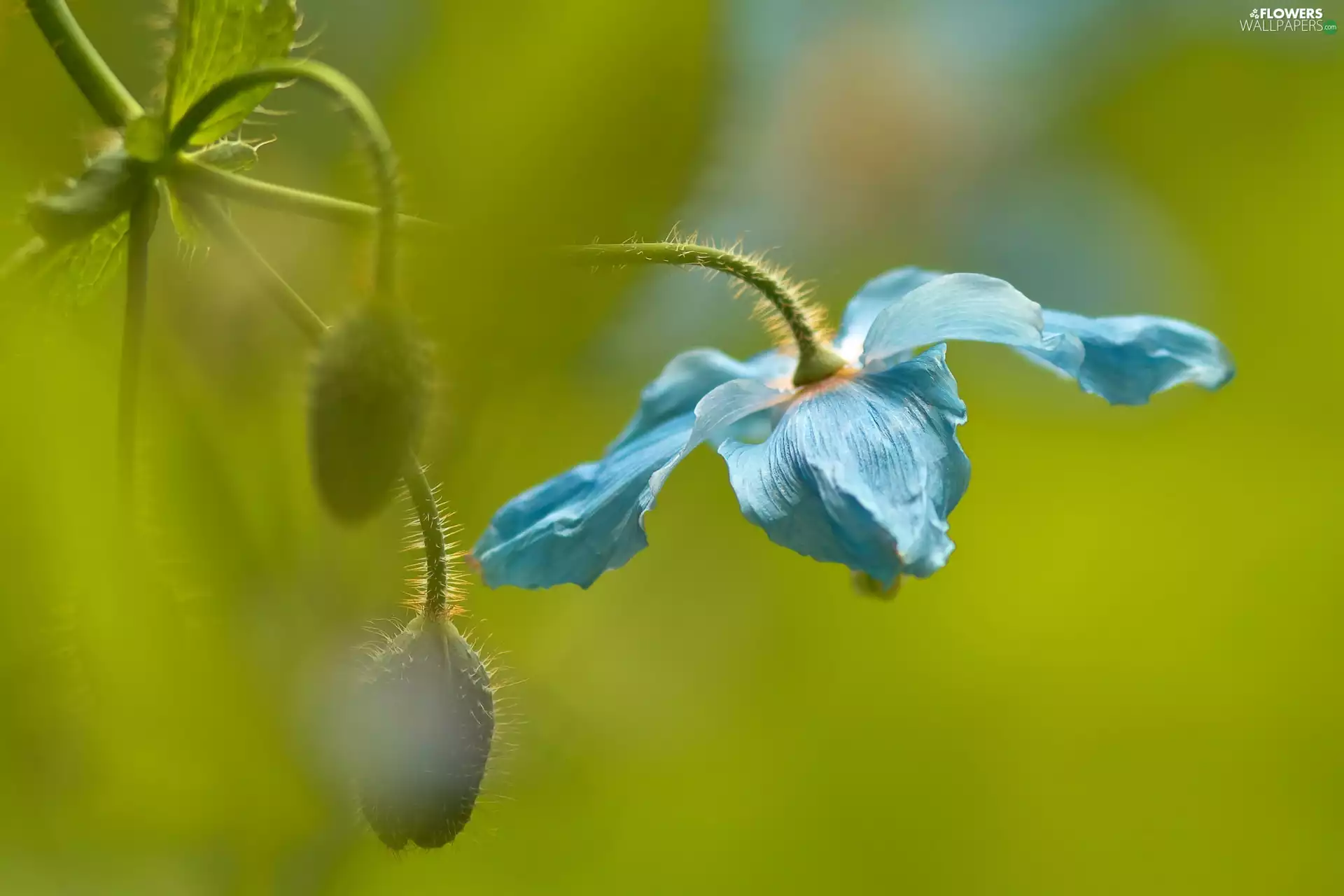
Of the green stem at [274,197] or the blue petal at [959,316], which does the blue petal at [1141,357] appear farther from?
the green stem at [274,197]

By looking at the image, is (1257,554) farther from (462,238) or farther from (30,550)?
(30,550)

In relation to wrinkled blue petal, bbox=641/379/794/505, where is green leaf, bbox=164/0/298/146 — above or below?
above

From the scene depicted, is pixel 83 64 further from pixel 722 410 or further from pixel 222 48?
pixel 722 410

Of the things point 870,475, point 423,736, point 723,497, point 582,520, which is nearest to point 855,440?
point 870,475

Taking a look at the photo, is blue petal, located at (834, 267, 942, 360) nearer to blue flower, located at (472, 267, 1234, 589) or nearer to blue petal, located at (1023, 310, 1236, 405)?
blue flower, located at (472, 267, 1234, 589)

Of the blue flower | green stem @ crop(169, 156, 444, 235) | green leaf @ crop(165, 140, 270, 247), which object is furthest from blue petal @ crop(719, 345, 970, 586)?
green leaf @ crop(165, 140, 270, 247)

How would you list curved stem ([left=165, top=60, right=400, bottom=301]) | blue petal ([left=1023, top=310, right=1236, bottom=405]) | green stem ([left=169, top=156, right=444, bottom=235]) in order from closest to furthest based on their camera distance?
curved stem ([left=165, top=60, right=400, bottom=301]), green stem ([left=169, top=156, right=444, bottom=235]), blue petal ([left=1023, top=310, right=1236, bottom=405])

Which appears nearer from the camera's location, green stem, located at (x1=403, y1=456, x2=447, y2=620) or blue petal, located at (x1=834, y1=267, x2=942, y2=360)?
green stem, located at (x1=403, y1=456, x2=447, y2=620)
